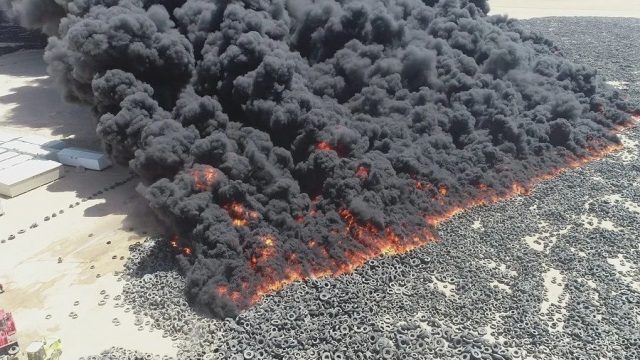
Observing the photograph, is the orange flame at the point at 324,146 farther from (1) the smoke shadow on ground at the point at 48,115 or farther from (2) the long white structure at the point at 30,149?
(2) the long white structure at the point at 30,149

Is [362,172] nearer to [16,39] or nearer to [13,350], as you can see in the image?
[13,350]

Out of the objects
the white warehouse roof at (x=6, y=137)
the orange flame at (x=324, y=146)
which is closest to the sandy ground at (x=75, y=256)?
the white warehouse roof at (x=6, y=137)

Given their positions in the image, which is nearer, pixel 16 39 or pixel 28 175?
pixel 28 175

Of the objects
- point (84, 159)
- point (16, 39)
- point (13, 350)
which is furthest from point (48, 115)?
point (16, 39)

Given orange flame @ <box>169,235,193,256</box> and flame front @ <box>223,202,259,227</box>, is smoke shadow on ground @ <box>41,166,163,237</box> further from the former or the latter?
flame front @ <box>223,202,259,227</box>

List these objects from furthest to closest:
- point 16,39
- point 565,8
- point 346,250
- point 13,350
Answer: point 565,8, point 16,39, point 346,250, point 13,350

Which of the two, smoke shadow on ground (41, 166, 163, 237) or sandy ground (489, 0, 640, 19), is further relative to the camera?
sandy ground (489, 0, 640, 19)

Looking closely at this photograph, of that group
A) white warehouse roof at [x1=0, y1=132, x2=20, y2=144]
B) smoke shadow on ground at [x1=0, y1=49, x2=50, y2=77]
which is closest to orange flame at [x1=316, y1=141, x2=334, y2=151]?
white warehouse roof at [x1=0, y1=132, x2=20, y2=144]
